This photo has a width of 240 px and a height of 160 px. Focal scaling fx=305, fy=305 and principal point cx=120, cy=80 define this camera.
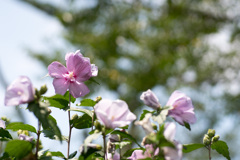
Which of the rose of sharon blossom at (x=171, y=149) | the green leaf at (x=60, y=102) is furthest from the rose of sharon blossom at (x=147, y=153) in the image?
the green leaf at (x=60, y=102)

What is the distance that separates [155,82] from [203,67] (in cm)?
118

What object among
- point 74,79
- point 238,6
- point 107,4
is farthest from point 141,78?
point 74,79

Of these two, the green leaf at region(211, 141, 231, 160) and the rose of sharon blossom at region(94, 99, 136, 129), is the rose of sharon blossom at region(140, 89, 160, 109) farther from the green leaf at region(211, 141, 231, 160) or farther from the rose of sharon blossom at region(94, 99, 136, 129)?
the green leaf at region(211, 141, 231, 160)

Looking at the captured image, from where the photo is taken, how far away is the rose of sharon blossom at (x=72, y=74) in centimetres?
55

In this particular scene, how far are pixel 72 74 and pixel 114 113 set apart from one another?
0.48ft

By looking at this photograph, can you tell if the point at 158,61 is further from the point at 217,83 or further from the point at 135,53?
the point at 217,83

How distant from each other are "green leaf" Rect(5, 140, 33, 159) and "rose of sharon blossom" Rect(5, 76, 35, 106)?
0.19ft

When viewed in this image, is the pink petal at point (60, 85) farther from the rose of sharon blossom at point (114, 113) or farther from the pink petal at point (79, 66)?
the rose of sharon blossom at point (114, 113)

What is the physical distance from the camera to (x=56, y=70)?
56 cm

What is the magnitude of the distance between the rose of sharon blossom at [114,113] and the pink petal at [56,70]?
0.47 feet

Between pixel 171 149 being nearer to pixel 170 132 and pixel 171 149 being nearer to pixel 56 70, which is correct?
pixel 170 132

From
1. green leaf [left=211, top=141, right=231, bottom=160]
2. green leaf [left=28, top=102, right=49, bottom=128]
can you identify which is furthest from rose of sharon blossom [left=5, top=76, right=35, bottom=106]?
green leaf [left=211, top=141, right=231, bottom=160]

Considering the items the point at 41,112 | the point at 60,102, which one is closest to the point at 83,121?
the point at 60,102

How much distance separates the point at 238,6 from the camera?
4.62 m
